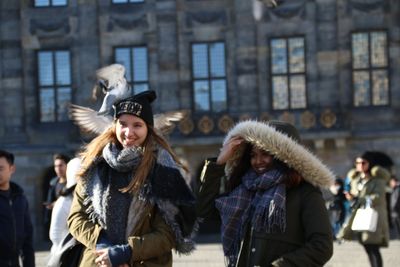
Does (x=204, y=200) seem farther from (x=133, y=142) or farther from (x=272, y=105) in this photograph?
(x=272, y=105)

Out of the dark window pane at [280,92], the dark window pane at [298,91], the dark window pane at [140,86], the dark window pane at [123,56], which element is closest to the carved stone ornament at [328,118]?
the dark window pane at [298,91]

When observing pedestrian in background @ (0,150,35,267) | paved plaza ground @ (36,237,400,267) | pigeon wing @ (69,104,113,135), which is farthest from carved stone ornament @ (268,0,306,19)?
pedestrian in background @ (0,150,35,267)

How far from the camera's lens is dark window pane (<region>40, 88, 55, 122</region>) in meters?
25.1

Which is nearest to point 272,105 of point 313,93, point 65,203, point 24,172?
point 313,93

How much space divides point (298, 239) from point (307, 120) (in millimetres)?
19203

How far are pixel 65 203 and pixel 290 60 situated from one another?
55.1 feet

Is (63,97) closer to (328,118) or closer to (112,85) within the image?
(328,118)

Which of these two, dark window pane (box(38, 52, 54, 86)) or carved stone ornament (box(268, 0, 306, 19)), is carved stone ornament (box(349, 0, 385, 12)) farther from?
dark window pane (box(38, 52, 54, 86))

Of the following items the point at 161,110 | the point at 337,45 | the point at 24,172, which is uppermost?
the point at 337,45

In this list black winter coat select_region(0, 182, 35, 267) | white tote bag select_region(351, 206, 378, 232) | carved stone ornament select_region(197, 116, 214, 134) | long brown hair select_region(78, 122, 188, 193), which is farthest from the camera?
carved stone ornament select_region(197, 116, 214, 134)

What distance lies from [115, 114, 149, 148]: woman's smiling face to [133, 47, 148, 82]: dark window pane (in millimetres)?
19342

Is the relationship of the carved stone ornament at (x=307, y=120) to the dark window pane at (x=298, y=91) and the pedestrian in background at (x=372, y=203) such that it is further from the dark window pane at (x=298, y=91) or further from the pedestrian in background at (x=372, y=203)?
the pedestrian in background at (x=372, y=203)

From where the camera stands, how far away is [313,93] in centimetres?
2434

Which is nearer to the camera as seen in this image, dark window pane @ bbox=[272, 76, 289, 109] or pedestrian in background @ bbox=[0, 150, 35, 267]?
pedestrian in background @ bbox=[0, 150, 35, 267]
